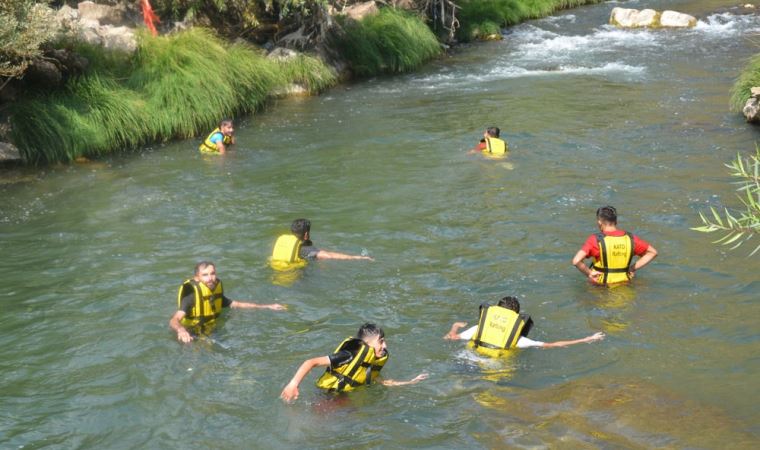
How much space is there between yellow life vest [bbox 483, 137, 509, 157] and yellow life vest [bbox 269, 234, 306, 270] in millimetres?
5949

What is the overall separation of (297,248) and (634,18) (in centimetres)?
2353

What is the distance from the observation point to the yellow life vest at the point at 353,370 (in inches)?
334

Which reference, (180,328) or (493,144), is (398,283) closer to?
(180,328)

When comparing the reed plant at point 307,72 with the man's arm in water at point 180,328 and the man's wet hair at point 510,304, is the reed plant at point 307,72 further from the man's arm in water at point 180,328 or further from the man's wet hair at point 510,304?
the man's wet hair at point 510,304

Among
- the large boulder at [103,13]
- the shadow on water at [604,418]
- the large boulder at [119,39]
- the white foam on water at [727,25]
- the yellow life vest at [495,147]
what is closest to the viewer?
the shadow on water at [604,418]

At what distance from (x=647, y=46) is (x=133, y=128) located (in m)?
17.1

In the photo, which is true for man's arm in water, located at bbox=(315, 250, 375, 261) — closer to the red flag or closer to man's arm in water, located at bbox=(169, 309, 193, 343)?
man's arm in water, located at bbox=(169, 309, 193, 343)

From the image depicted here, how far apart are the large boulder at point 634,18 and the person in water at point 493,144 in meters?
16.9

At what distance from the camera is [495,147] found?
1669 cm

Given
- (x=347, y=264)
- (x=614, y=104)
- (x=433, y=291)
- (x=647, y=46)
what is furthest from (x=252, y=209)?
(x=647, y=46)

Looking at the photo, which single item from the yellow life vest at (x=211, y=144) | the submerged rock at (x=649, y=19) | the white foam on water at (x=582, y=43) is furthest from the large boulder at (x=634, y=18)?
the yellow life vest at (x=211, y=144)

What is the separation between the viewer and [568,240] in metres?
12.8

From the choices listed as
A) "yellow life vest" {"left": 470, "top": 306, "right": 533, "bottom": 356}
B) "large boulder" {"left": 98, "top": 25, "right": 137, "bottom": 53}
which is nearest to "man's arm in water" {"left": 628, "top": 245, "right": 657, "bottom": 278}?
"yellow life vest" {"left": 470, "top": 306, "right": 533, "bottom": 356}

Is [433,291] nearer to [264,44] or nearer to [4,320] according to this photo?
[4,320]
